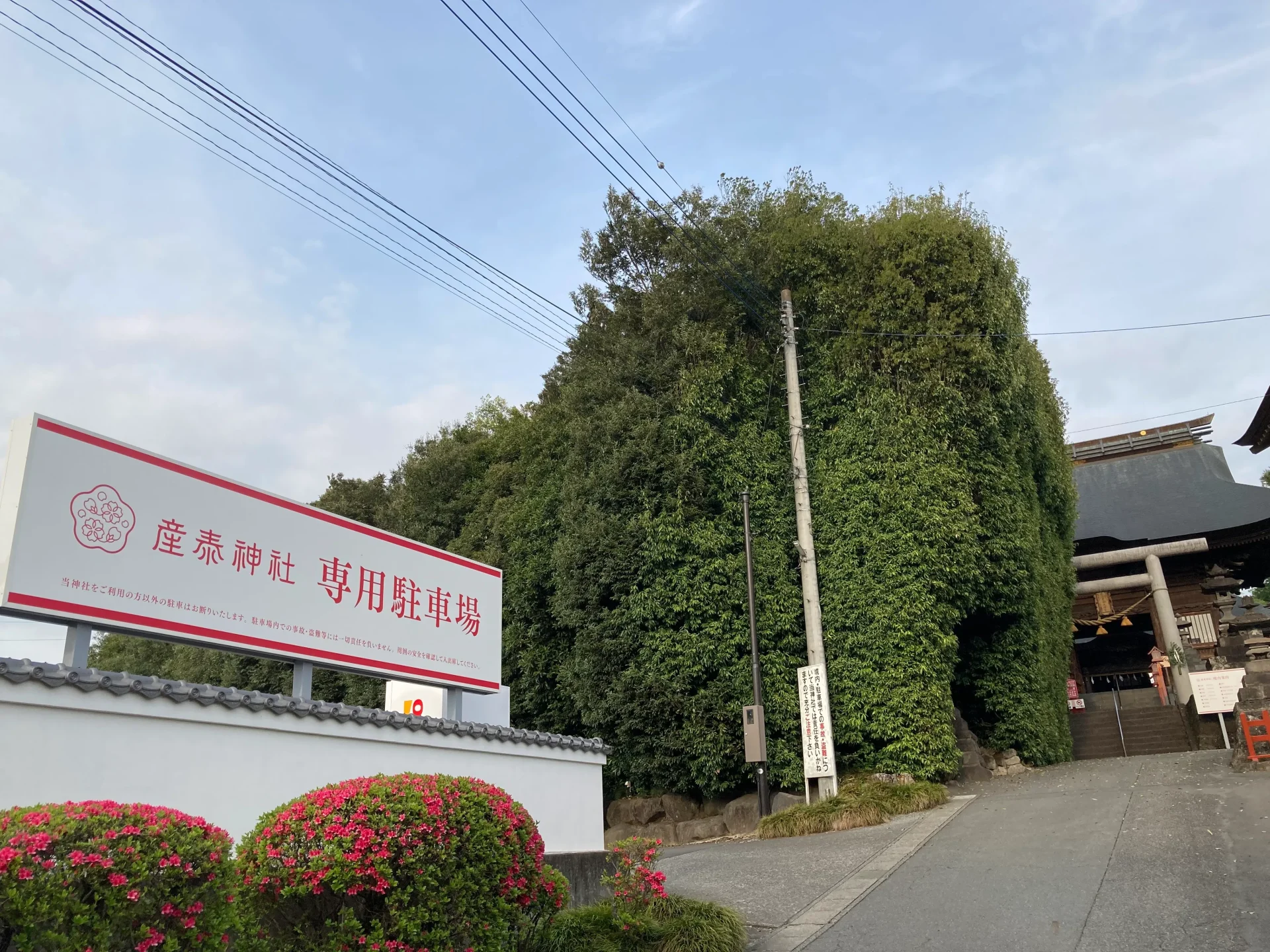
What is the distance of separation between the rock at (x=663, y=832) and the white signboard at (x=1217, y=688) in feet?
34.2

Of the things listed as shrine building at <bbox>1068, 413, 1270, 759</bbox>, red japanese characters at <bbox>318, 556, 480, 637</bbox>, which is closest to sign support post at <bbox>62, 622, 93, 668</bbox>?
red japanese characters at <bbox>318, 556, 480, 637</bbox>

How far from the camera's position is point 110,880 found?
3.43 metres

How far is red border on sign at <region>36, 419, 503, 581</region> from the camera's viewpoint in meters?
6.23

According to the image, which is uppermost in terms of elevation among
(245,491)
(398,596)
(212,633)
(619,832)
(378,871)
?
(245,491)

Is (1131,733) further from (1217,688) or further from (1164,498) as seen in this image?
(1164,498)

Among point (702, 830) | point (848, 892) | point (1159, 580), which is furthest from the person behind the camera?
point (1159, 580)

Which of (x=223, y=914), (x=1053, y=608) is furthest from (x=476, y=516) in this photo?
(x=223, y=914)

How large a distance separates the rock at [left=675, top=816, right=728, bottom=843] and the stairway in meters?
9.55

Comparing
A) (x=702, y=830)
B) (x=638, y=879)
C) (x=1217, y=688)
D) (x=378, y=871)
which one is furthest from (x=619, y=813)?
(x=378, y=871)

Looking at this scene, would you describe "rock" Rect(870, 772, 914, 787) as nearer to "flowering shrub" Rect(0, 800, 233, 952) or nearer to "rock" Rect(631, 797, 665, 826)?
"rock" Rect(631, 797, 665, 826)

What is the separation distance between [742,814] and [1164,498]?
19877 millimetres

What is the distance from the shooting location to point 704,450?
50.1 ft

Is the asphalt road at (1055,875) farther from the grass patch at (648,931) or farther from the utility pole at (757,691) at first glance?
the utility pole at (757,691)

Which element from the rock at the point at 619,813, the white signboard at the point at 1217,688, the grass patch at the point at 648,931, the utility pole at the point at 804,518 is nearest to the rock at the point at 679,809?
the rock at the point at 619,813
